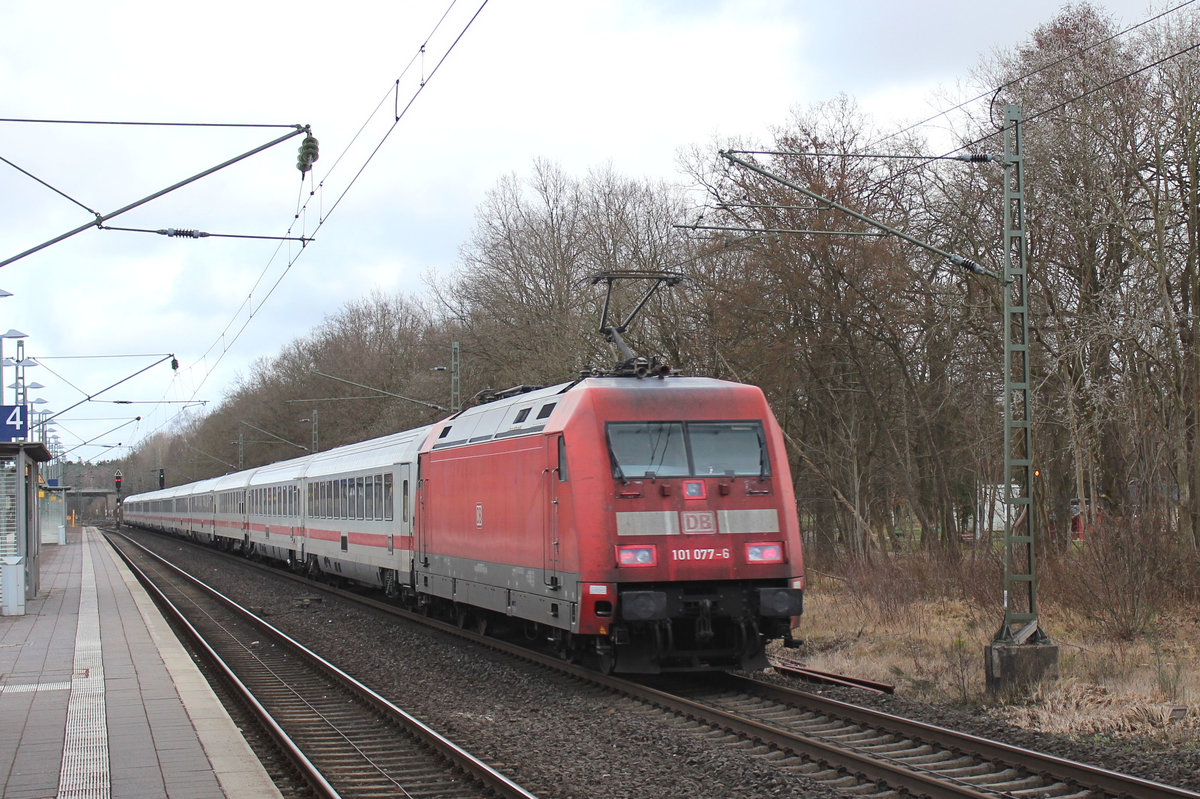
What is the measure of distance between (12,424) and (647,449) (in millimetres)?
14245

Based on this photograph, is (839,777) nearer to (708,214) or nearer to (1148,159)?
(1148,159)

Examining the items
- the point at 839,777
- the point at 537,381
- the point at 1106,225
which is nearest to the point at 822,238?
the point at 1106,225

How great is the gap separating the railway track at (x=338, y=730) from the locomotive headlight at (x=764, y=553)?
361cm

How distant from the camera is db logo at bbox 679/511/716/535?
1155cm

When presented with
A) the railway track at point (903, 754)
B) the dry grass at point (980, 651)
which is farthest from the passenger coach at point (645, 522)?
the dry grass at point (980, 651)

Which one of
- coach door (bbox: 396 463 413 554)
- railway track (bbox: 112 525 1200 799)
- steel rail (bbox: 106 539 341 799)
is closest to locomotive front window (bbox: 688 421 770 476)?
railway track (bbox: 112 525 1200 799)

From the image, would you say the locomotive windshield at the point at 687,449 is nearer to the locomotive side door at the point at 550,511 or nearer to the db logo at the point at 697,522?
the db logo at the point at 697,522

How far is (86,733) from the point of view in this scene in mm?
9391

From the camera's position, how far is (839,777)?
8102mm

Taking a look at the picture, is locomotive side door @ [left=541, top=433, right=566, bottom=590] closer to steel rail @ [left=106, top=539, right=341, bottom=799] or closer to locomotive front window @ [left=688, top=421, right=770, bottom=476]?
locomotive front window @ [left=688, top=421, right=770, bottom=476]

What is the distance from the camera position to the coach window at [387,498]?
2002 centimetres

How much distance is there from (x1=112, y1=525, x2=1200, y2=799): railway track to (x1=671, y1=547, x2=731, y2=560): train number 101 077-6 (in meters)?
1.30

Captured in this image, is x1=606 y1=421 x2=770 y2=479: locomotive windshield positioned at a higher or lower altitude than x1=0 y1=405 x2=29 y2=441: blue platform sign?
lower

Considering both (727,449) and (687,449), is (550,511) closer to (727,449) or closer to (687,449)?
(687,449)
